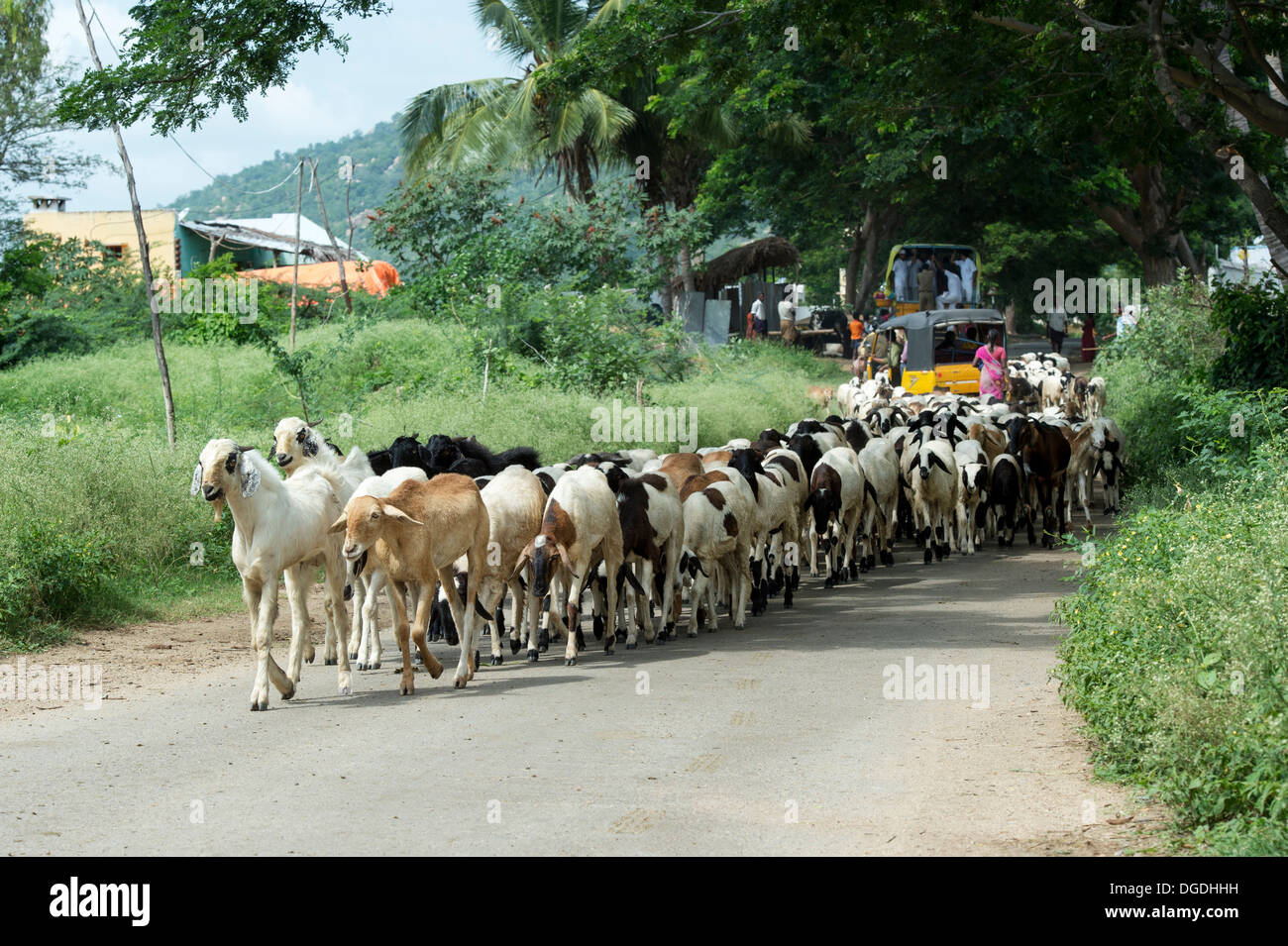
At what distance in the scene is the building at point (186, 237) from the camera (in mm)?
38719

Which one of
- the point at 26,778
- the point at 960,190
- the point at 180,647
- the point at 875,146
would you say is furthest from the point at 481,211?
the point at 26,778

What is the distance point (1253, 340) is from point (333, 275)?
2838cm

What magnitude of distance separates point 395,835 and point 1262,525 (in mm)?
5036

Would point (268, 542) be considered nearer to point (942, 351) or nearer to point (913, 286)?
point (942, 351)

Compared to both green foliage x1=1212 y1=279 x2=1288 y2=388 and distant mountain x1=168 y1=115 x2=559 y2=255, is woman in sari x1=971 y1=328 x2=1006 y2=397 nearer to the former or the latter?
green foliage x1=1212 y1=279 x2=1288 y2=388

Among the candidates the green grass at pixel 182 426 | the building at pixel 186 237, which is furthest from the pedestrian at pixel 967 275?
the building at pixel 186 237

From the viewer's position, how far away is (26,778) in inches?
285

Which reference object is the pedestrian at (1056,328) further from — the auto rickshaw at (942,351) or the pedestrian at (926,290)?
the auto rickshaw at (942,351)

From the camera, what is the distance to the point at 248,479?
9.11m

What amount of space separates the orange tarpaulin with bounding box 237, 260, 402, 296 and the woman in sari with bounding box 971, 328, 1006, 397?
47.3 feet

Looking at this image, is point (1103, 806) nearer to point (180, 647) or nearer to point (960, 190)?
point (180, 647)

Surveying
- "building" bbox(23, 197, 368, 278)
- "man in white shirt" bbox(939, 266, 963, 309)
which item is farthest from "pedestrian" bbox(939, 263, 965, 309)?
"building" bbox(23, 197, 368, 278)

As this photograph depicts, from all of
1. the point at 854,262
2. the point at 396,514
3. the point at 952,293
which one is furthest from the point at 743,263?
the point at 396,514

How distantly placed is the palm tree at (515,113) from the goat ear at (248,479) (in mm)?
24522
